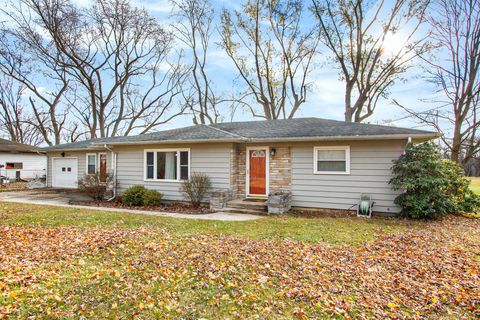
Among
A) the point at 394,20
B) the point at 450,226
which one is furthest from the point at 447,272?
the point at 394,20

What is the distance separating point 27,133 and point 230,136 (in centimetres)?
3505

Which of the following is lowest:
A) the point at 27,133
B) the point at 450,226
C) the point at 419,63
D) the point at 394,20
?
the point at 450,226

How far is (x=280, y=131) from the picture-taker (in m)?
10.3

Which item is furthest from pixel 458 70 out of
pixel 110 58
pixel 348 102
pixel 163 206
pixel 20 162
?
pixel 20 162

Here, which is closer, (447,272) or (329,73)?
(447,272)

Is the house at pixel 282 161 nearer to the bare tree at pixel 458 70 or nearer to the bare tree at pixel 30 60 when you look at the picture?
the bare tree at pixel 458 70

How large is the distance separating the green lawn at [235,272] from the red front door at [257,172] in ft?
11.2

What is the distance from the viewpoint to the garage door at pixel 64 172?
16195mm

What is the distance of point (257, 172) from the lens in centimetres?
1014

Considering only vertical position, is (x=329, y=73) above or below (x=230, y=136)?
above

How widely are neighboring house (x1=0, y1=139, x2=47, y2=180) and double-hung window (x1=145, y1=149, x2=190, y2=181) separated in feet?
45.2

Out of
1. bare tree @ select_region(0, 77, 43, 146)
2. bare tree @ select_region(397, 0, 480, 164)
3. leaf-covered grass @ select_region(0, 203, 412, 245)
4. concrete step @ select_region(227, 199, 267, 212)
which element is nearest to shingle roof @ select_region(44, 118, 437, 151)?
concrete step @ select_region(227, 199, 267, 212)

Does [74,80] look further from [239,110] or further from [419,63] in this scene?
[419,63]

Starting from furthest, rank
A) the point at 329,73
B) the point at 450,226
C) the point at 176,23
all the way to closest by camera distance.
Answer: the point at 176,23 < the point at 329,73 < the point at 450,226
